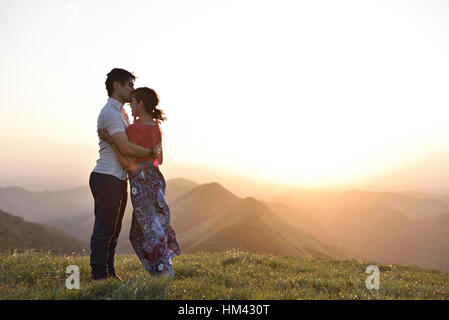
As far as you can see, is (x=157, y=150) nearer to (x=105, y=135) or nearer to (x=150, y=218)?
(x=105, y=135)

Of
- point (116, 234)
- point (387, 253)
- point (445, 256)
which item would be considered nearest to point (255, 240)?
point (116, 234)

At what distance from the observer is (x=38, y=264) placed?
6.75 m

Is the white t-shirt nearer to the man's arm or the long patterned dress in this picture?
the man's arm

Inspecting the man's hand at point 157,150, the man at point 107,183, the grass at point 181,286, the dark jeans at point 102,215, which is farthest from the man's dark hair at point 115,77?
the grass at point 181,286

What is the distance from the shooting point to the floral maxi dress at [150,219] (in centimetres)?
645

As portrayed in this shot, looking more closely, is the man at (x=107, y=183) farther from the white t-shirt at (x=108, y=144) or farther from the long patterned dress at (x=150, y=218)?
the long patterned dress at (x=150, y=218)

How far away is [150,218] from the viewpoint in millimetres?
6539

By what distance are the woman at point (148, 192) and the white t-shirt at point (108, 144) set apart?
0.20 m

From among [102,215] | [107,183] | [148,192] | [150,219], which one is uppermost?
[107,183]

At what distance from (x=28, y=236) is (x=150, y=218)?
253 ft

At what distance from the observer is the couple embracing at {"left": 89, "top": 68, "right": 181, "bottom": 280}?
6070mm

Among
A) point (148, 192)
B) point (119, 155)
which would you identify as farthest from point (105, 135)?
point (148, 192)
